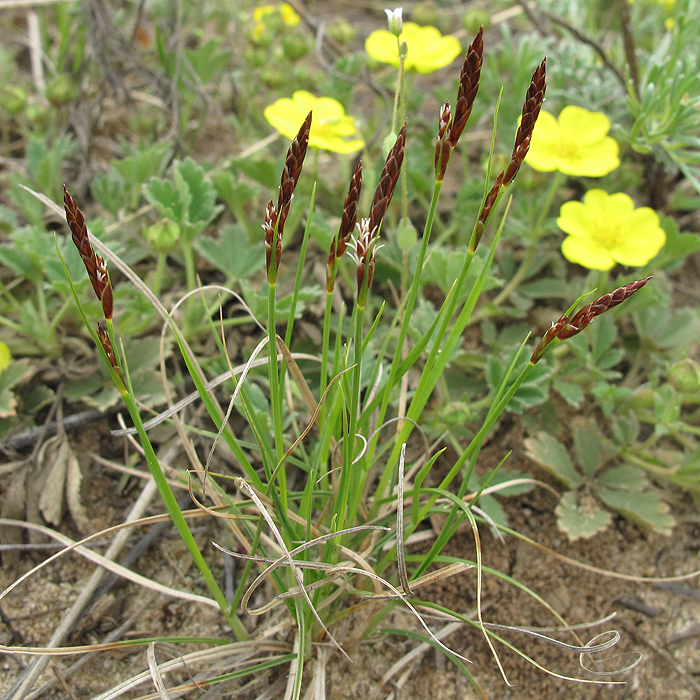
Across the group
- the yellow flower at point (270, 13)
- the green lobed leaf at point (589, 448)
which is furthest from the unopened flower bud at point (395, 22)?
the yellow flower at point (270, 13)

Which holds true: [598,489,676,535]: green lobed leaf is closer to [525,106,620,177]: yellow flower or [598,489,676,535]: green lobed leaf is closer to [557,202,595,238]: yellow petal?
[557,202,595,238]: yellow petal

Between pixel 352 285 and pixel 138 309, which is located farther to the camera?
pixel 352 285

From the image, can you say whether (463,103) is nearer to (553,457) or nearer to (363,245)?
(363,245)

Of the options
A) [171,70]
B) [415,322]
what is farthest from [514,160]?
[171,70]

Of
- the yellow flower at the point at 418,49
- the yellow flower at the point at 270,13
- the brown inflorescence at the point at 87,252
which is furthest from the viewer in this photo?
the yellow flower at the point at 270,13

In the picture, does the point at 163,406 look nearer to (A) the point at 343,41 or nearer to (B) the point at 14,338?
(B) the point at 14,338

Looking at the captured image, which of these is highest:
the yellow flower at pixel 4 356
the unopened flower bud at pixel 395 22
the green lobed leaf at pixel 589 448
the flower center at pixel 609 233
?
the unopened flower bud at pixel 395 22

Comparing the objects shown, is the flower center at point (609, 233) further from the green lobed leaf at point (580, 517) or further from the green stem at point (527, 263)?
the green lobed leaf at point (580, 517)
